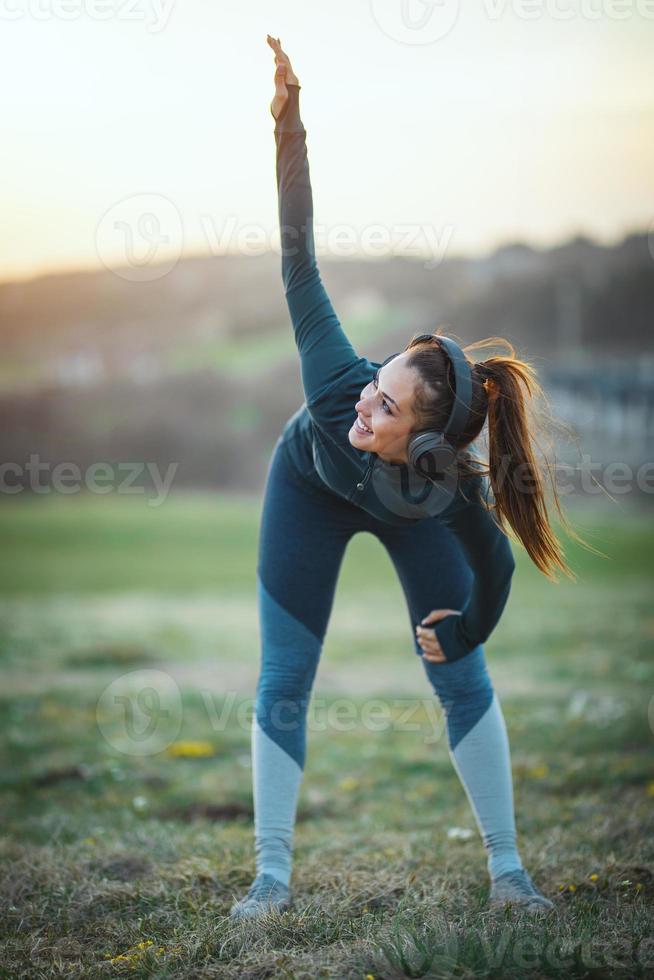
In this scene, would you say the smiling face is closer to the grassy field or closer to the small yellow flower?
the grassy field

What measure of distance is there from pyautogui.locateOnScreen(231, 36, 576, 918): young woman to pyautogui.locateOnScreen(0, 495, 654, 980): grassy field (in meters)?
0.23

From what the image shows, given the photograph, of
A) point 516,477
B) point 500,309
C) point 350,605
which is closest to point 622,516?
point 500,309

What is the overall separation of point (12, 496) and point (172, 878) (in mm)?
23720

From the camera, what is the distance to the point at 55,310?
2069cm

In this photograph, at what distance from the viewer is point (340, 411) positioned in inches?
100.0

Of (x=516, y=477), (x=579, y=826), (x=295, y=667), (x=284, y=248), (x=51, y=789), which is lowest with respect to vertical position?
(x=51, y=789)

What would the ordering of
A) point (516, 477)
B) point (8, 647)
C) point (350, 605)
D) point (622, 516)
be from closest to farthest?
1. point (516, 477)
2. point (8, 647)
3. point (350, 605)
4. point (622, 516)

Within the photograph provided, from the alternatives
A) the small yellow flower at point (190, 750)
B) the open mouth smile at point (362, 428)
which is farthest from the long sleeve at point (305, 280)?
the small yellow flower at point (190, 750)

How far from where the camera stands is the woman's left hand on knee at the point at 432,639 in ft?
8.96

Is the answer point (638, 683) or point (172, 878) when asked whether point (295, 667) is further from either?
point (638, 683)

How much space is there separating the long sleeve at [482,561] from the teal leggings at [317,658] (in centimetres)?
23

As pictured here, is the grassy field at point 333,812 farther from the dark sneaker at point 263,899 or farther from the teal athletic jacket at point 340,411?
the teal athletic jacket at point 340,411

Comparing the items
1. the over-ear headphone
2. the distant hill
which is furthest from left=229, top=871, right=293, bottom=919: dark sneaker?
the distant hill

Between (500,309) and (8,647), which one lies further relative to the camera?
(500,309)
